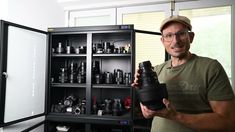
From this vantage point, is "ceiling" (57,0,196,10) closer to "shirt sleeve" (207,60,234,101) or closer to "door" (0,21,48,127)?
"door" (0,21,48,127)

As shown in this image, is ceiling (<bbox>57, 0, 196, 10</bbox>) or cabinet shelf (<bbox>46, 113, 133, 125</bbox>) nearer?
cabinet shelf (<bbox>46, 113, 133, 125</bbox>)

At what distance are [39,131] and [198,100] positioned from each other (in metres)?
2.07

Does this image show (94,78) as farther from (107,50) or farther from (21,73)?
(21,73)

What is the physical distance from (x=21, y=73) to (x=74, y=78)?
1.81ft

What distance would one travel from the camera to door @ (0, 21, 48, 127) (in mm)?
1869

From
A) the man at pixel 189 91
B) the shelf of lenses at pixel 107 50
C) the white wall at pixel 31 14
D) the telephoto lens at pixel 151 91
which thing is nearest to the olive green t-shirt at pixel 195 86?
the man at pixel 189 91

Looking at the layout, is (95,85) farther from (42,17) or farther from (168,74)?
(168,74)

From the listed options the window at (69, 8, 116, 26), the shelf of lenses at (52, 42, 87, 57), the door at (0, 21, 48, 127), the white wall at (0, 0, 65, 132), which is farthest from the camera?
the window at (69, 8, 116, 26)

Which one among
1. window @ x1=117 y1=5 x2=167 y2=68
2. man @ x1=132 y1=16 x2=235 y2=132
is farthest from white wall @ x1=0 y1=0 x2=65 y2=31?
man @ x1=132 y1=16 x2=235 y2=132

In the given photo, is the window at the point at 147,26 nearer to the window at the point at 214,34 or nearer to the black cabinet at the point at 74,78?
the black cabinet at the point at 74,78

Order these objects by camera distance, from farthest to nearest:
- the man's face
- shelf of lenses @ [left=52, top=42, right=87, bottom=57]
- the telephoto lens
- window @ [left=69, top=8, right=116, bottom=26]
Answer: window @ [left=69, top=8, right=116, bottom=26] < shelf of lenses @ [left=52, top=42, right=87, bottom=57] < the man's face < the telephoto lens

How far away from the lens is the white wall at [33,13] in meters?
2.14

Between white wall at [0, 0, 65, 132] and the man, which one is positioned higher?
white wall at [0, 0, 65, 132]

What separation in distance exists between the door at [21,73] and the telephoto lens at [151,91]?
1394 mm
